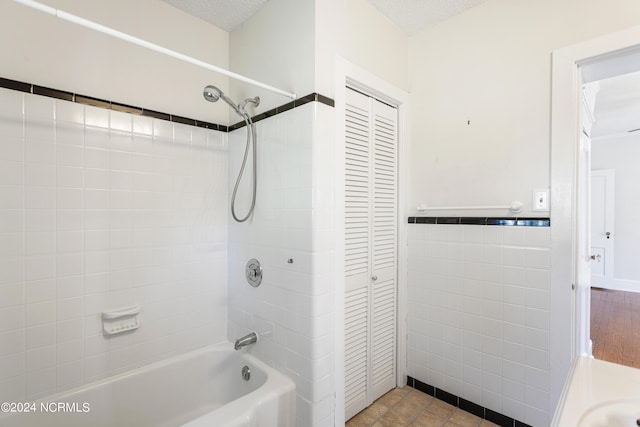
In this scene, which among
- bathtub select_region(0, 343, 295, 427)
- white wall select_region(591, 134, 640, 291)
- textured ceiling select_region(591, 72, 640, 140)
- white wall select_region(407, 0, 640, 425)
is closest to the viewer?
bathtub select_region(0, 343, 295, 427)

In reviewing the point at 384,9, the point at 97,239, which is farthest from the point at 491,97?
the point at 97,239

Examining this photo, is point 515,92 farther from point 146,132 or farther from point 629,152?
point 629,152

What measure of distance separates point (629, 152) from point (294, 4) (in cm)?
588

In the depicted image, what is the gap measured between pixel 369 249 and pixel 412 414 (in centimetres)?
102

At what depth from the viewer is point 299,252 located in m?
1.52

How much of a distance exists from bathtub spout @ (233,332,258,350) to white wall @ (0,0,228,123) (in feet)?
4.47

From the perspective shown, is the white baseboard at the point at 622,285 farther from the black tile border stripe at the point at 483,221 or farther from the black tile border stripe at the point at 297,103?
the black tile border stripe at the point at 297,103

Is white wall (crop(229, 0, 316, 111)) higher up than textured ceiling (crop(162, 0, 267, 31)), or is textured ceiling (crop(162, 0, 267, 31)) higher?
textured ceiling (crop(162, 0, 267, 31))

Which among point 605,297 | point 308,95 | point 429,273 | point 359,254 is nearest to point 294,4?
point 308,95

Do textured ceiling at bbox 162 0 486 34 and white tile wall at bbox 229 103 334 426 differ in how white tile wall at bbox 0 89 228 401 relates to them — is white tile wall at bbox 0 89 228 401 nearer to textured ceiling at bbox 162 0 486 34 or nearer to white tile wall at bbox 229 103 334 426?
white tile wall at bbox 229 103 334 426

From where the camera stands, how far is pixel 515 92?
168cm

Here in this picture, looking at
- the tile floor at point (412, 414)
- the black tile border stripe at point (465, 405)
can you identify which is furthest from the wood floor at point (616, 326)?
the tile floor at point (412, 414)

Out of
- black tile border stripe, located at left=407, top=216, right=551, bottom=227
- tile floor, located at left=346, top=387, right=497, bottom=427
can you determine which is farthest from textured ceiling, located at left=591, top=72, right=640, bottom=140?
tile floor, located at left=346, top=387, right=497, bottom=427

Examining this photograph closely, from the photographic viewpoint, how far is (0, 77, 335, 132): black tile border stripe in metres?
1.33
